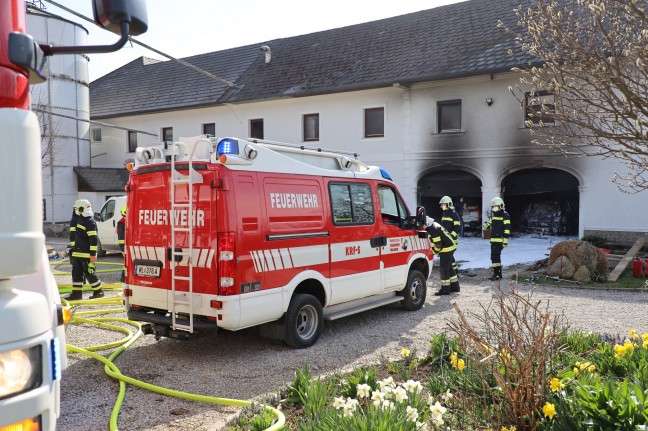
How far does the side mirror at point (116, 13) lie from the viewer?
Result: 96.7 inches

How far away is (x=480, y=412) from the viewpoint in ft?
13.1

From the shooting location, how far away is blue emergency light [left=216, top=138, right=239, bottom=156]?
5.96 m

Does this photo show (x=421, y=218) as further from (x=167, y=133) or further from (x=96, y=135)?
(x=96, y=135)

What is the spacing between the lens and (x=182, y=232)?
6.16m

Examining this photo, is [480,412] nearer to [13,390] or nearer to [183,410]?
[183,410]

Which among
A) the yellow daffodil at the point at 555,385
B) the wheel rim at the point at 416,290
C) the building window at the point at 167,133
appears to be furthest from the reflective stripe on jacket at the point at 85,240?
the building window at the point at 167,133

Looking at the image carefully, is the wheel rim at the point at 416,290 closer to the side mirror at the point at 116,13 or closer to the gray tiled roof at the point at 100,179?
the side mirror at the point at 116,13

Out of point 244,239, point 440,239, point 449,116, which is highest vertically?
point 449,116

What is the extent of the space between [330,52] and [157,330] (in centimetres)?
1969

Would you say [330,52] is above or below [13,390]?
above

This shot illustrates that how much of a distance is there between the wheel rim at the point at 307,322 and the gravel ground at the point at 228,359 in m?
0.21

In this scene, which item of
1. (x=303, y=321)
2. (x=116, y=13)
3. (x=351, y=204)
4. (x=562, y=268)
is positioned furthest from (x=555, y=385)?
(x=562, y=268)

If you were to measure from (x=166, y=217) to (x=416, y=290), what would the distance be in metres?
4.61

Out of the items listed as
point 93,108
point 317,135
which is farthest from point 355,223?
point 93,108
